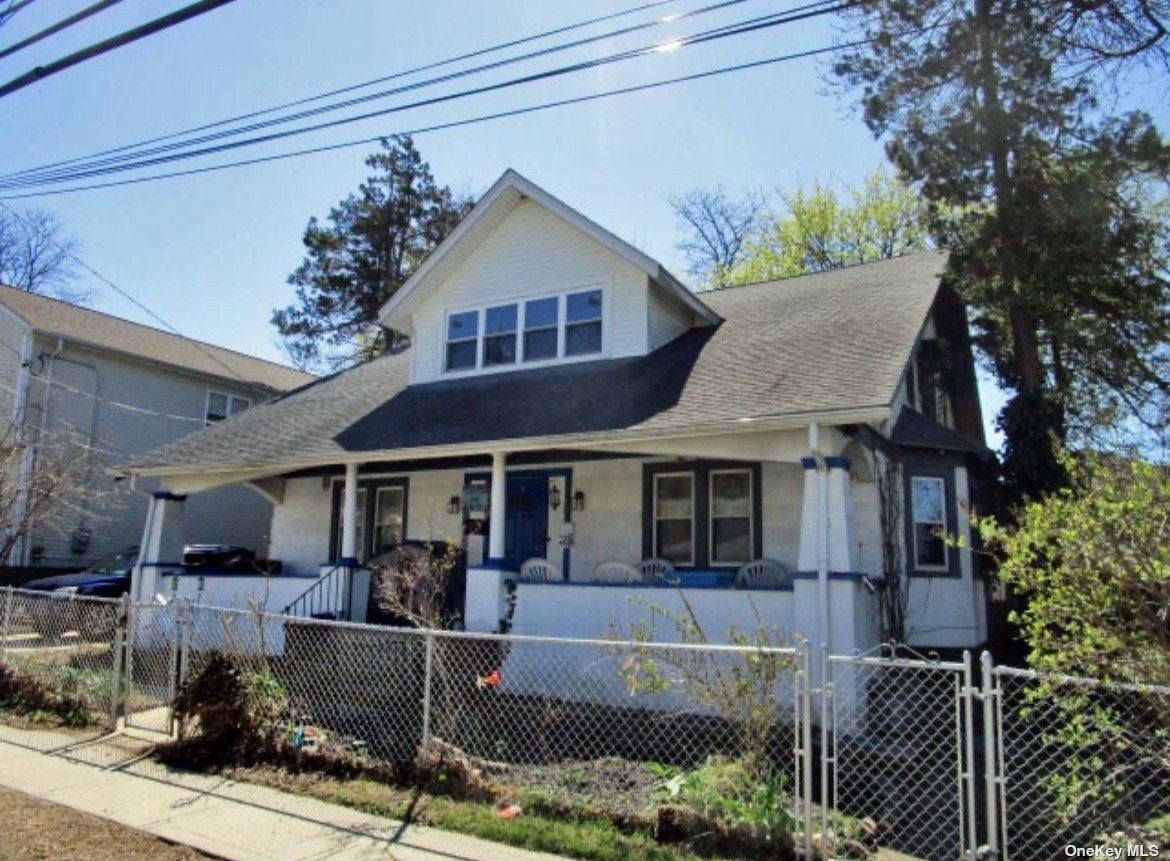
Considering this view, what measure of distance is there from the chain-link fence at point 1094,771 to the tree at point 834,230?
80.6ft

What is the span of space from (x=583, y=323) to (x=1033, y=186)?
7663mm

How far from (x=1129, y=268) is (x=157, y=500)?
1621cm

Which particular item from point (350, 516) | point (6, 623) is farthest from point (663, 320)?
point (6, 623)

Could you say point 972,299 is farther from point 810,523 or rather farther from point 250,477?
point 250,477

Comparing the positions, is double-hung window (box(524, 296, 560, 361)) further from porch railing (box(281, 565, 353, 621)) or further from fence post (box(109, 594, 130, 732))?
fence post (box(109, 594, 130, 732))

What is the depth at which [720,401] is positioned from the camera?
34.0ft

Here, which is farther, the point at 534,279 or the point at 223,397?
the point at 223,397

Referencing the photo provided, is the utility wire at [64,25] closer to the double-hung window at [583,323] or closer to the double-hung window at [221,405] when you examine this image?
the double-hung window at [583,323]

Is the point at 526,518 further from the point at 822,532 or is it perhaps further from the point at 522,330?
the point at 822,532

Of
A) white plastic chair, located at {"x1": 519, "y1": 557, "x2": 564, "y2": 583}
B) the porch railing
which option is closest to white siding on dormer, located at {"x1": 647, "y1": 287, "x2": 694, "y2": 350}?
white plastic chair, located at {"x1": 519, "y1": 557, "x2": 564, "y2": 583}

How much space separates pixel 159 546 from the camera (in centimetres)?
1438

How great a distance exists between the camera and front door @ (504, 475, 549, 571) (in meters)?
13.2

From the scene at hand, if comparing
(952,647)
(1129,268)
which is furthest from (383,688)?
(1129,268)

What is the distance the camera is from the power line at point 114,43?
6.40 metres
